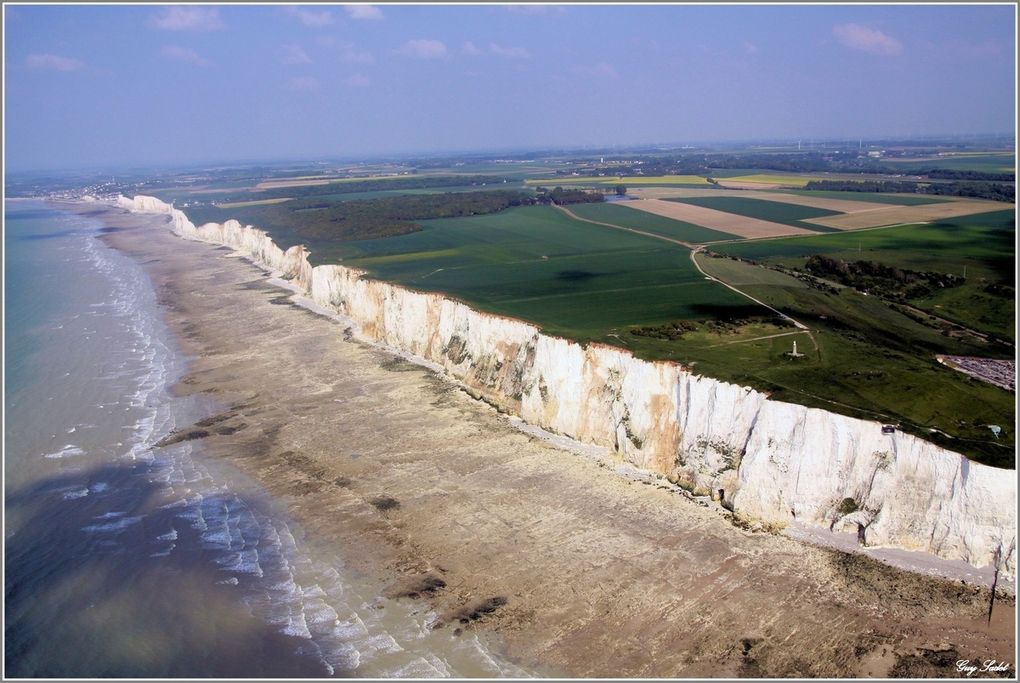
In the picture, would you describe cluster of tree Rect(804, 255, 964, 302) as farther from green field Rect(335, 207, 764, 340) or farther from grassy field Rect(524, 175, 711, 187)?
grassy field Rect(524, 175, 711, 187)

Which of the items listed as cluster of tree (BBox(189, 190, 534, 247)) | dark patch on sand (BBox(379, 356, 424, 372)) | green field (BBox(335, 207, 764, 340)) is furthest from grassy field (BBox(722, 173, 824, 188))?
dark patch on sand (BBox(379, 356, 424, 372))

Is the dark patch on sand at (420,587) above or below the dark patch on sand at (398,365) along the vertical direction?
below

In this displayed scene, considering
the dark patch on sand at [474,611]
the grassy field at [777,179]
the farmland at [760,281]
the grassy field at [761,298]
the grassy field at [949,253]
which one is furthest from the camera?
the grassy field at [777,179]

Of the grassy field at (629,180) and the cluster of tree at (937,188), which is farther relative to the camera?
the grassy field at (629,180)

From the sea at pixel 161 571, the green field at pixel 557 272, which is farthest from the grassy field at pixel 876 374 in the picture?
the sea at pixel 161 571

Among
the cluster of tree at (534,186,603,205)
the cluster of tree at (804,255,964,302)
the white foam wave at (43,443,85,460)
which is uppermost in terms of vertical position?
the cluster of tree at (534,186,603,205)

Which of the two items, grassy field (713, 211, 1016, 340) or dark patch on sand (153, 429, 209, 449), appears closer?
dark patch on sand (153, 429, 209, 449)

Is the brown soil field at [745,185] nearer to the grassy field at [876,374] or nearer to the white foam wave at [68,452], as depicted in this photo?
the grassy field at [876,374]
